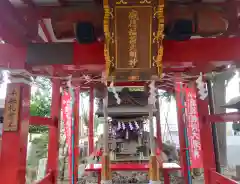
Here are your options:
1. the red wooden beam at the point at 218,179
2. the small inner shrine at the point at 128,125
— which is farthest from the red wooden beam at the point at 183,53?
the small inner shrine at the point at 128,125

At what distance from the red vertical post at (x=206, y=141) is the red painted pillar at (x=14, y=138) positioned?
95.3 inches

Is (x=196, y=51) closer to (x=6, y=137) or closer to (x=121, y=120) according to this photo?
(x=6, y=137)

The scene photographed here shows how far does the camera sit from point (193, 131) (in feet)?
12.5

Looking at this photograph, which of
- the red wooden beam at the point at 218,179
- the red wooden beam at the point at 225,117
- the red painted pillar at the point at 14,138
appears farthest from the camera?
the red wooden beam at the point at 218,179

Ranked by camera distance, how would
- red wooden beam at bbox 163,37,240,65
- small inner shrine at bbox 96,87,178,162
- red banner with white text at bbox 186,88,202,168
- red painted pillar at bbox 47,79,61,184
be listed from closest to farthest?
red wooden beam at bbox 163,37,240,65
red painted pillar at bbox 47,79,61,184
red banner with white text at bbox 186,88,202,168
small inner shrine at bbox 96,87,178,162

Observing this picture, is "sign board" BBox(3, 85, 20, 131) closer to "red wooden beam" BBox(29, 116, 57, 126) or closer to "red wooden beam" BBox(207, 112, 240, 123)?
"red wooden beam" BBox(29, 116, 57, 126)

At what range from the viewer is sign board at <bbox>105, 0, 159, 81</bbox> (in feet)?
5.88

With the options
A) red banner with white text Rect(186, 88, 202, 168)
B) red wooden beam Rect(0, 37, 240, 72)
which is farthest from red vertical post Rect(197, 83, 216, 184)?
red wooden beam Rect(0, 37, 240, 72)

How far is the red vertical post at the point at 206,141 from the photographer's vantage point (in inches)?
122

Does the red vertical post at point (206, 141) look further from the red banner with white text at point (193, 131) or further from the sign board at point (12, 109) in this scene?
the sign board at point (12, 109)

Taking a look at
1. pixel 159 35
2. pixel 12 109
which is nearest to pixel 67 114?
pixel 12 109

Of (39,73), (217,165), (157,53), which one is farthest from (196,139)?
(39,73)

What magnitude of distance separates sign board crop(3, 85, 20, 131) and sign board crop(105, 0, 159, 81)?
96cm

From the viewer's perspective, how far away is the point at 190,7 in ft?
6.54
